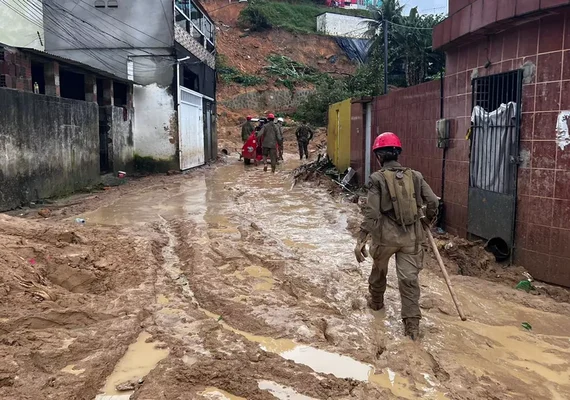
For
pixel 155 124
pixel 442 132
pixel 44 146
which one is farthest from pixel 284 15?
pixel 442 132

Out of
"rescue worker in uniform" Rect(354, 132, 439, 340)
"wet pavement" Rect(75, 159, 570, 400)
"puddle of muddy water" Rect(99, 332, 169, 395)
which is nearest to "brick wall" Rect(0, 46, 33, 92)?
"wet pavement" Rect(75, 159, 570, 400)

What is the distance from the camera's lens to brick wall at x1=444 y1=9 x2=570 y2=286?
5445mm

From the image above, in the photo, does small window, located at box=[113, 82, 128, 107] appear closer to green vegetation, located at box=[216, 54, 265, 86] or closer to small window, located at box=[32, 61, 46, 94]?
small window, located at box=[32, 61, 46, 94]

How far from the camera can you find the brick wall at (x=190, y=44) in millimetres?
16453

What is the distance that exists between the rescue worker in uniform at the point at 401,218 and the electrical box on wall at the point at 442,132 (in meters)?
3.36

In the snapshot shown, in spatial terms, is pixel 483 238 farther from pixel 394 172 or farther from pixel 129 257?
pixel 129 257

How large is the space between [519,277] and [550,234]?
598 millimetres

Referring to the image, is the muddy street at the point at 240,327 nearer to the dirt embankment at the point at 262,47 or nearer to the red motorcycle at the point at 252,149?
the red motorcycle at the point at 252,149

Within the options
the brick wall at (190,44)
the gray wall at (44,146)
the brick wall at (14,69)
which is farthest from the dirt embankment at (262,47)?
the brick wall at (14,69)

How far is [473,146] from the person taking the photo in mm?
6926

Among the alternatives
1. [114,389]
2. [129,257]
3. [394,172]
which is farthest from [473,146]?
[114,389]

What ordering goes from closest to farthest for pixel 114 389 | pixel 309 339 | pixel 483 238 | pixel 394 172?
1. pixel 114 389
2. pixel 309 339
3. pixel 394 172
4. pixel 483 238

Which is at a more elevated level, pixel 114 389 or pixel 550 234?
pixel 550 234

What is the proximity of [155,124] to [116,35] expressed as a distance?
3.05 m
